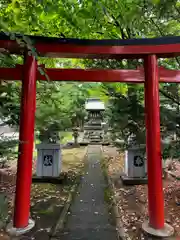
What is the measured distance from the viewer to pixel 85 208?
12.0 ft

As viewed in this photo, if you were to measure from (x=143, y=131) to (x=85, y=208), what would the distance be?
2185mm

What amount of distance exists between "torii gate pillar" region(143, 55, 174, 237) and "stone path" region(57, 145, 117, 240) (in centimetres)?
57

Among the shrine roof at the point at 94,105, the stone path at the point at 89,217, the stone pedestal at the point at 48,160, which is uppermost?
the shrine roof at the point at 94,105

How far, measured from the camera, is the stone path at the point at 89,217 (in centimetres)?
275

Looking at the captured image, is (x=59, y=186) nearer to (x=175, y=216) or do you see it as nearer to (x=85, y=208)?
(x=85, y=208)

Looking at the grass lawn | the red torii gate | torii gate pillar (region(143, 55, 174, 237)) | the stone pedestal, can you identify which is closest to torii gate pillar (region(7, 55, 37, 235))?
the red torii gate

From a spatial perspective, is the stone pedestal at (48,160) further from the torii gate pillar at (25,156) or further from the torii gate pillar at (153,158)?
the torii gate pillar at (153,158)

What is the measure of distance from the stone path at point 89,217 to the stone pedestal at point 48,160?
76 cm

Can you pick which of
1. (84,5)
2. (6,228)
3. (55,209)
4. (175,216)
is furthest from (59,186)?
(84,5)

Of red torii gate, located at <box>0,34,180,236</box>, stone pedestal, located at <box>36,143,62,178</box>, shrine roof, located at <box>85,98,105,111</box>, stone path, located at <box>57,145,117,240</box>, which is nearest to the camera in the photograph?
stone path, located at <box>57,145,117,240</box>

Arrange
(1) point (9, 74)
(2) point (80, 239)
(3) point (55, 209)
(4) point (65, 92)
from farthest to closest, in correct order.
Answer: (4) point (65, 92) → (3) point (55, 209) → (1) point (9, 74) → (2) point (80, 239)

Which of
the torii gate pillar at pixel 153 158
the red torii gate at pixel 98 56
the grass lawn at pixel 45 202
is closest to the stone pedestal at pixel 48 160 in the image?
the grass lawn at pixel 45 202

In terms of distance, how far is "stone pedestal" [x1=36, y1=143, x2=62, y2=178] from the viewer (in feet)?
17.3

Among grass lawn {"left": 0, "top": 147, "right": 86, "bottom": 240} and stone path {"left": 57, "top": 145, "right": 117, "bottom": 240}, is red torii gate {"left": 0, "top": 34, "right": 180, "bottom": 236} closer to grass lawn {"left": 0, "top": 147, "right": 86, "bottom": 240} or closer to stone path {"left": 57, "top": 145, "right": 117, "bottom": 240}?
grass lawn {"left": 0, "top": 147, "right": 86, "bottom": 240}
